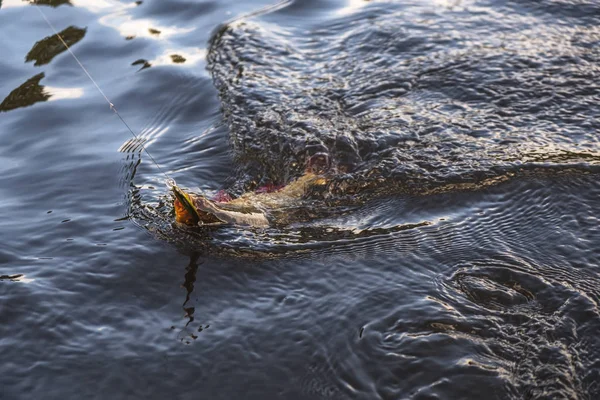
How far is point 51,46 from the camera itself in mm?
7617

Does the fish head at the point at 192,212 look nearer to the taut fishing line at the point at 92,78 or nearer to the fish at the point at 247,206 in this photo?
the fish at the point at 247,206

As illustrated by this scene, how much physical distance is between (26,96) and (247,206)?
328 cm

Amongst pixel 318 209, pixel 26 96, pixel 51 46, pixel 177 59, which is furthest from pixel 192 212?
pixel 51 46

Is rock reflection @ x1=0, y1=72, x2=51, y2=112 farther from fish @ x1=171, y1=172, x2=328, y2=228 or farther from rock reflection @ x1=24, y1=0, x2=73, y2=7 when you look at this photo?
fish @ x1=171, y1=172, x2=328, y2=228

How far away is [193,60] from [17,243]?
11.0ft

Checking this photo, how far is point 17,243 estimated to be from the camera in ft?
14.3

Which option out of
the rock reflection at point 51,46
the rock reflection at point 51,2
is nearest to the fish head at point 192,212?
the rock reflection at point 51,46

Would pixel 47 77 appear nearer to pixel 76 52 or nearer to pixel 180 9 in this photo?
pixel 76 52

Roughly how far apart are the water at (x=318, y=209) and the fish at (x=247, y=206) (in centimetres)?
8

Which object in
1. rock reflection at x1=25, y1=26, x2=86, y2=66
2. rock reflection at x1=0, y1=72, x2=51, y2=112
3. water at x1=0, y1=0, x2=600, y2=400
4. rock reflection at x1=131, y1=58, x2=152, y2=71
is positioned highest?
rock reflection at x1=25, y1=26, x2=86, y2=66

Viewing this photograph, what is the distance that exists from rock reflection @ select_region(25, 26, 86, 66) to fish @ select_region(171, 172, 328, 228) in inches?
147

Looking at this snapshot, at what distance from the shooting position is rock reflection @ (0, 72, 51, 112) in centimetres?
646

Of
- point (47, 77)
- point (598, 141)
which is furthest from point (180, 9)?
point (598, 141)

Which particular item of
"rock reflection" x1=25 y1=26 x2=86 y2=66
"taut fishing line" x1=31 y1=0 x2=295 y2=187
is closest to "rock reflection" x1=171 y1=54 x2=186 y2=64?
"taut fishing line" x1=31 y1=0 x2=295 y2=187
